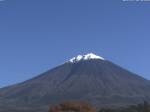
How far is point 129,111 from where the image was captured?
81062 mm

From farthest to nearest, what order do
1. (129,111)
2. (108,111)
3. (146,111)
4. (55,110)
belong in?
(129,111) → (108,111) → (146,111) → (55,110)

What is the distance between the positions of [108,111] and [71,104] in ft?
116

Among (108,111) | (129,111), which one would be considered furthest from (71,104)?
(129,111)

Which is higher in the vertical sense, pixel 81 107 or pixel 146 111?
pixel 146 111

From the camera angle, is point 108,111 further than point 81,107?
Yes

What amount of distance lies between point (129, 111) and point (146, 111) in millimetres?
13712

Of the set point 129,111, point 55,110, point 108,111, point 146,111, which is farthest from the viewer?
point 129,111

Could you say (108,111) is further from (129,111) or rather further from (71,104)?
(71,104)

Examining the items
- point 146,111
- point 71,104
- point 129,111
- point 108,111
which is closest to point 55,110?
point 71,104

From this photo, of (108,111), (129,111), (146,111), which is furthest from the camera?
(129,111)

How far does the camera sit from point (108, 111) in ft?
243

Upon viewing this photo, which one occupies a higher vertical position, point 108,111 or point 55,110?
point 108,111

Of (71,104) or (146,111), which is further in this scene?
(146,111)

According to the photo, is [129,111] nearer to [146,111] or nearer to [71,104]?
[146,111]
